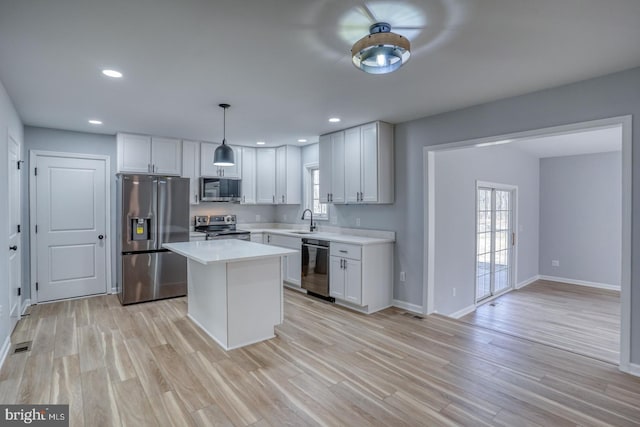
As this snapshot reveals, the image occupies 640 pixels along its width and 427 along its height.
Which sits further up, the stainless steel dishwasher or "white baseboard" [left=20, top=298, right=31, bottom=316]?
the stainless steel dishwasher

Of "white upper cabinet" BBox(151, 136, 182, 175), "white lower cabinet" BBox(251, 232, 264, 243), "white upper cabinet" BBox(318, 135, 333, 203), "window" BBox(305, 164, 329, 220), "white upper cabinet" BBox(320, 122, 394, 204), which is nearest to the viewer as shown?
"white upper cabinet" BBox(320, 122, 394, 204)

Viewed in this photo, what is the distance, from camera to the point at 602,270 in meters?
6.36

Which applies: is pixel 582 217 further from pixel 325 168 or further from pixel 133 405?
pixel 133 405

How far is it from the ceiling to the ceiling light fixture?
0.10m

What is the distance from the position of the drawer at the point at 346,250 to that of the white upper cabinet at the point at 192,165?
102 inches

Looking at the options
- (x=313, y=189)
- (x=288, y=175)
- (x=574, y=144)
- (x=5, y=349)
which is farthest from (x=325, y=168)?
(x=574, y=144)

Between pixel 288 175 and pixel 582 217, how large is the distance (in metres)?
5.91

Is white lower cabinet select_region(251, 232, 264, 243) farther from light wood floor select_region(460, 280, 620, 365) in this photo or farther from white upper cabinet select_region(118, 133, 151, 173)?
light wood floor select_region(460, 280, 620, 365)

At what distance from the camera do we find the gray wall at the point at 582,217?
627cm

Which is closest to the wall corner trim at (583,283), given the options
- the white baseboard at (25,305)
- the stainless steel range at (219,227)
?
the stainless steel range at (219,227)

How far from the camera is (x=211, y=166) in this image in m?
5.65

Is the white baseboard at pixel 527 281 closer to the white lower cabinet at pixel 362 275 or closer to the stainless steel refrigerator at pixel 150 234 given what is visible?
the white lower cabinet at pixel 362 275

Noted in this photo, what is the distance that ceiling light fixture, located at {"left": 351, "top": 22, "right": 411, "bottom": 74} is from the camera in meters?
1.89

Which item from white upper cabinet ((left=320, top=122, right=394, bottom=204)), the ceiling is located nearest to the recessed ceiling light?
the ceiling
